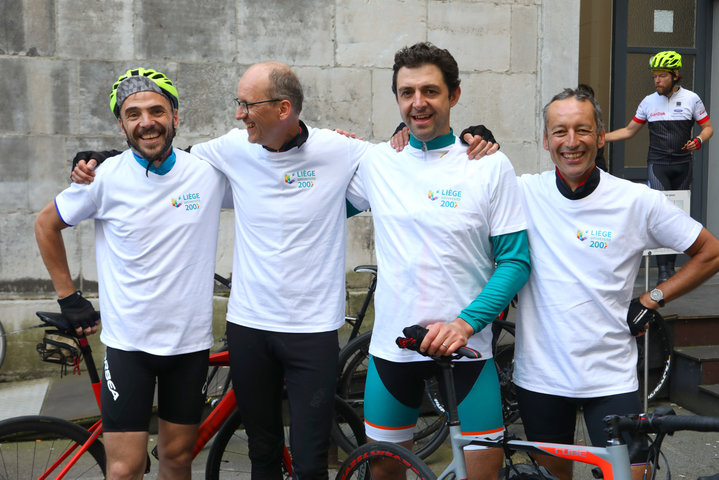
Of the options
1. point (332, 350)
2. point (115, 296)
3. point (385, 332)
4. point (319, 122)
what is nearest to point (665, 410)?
point (385, 332)

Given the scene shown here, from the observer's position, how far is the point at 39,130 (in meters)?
6.16

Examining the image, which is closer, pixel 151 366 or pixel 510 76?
pixel 151 366

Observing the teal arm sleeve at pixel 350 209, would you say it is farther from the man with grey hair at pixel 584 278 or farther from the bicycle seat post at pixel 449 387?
the bicycle seat post at pixel 449 387

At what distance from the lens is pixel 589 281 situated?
275cm

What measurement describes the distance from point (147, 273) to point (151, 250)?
0.31 feet

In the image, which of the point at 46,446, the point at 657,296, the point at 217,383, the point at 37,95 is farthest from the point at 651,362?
the point at 37,95

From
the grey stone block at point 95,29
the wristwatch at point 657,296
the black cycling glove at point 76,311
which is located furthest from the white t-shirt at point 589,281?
the grey stone block at point 95,29

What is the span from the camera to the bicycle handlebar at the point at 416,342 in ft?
8.62

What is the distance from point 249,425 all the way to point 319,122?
3734 millimetres

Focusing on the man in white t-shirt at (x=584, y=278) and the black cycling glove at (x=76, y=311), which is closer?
the man in white t-shirt at (x=584, y=278)

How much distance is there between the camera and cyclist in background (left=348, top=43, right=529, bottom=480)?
2.78 metres

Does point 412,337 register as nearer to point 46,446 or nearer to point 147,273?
point 147,273

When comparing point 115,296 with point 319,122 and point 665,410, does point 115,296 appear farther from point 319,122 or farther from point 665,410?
point 319,122

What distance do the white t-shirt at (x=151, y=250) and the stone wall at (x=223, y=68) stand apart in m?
3.24
